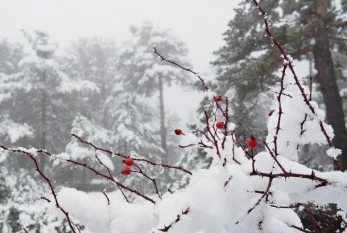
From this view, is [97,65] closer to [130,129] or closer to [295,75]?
[130,129]

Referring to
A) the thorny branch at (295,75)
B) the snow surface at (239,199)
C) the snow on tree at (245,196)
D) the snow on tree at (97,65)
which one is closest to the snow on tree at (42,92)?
the snow on tree at (97,65)

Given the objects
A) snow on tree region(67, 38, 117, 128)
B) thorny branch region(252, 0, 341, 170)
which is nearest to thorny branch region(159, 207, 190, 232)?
thorny branch region(252, 0, 341, 170)

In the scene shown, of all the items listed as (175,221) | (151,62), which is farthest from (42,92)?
(175,221)

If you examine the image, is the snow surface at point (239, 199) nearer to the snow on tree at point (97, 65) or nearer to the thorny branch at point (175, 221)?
the thorny branch at point (175, 221)

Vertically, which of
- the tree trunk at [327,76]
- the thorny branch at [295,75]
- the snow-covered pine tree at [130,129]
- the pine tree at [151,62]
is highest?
the pine tree at [151,62]

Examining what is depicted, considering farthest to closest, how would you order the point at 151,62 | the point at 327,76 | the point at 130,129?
the point at 151,62 → the point at 130,129 → the point at 327,76

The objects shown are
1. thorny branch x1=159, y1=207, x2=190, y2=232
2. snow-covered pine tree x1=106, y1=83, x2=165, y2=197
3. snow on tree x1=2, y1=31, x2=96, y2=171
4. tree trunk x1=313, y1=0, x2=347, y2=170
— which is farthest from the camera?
snow-covered pine tree x1=106, y1=83, x2=165, y2=197

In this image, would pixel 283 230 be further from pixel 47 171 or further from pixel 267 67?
pixel 47 171

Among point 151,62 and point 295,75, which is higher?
point 151,62

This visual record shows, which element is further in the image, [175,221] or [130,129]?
[130,129]

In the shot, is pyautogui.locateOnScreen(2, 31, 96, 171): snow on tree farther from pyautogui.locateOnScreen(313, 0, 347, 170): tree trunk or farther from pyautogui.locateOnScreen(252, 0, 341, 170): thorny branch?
pyautogui.locateOnScreen(252, 0, 341, 170): thorny branch

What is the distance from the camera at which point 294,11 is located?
9266mm

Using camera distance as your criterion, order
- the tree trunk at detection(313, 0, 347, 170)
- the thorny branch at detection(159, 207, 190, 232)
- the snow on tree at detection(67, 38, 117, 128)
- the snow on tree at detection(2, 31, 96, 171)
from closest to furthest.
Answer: the thorny branch at detection(159, 207, 190, 232) → the tree trunk at detection(313, 0, 347, 170) → the snow on tree at detection(2, 31, 96, 171) → the snow on tree at detection(67, 38, 117, 128)

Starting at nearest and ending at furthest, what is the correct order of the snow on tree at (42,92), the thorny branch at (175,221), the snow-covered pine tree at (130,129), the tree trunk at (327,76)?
1. the thorny branch at (175,221)
2. the tree trunk at (327,76)
3. the snow on tree at (42,92)
4. the snow-covered pine tree at (130,129)
